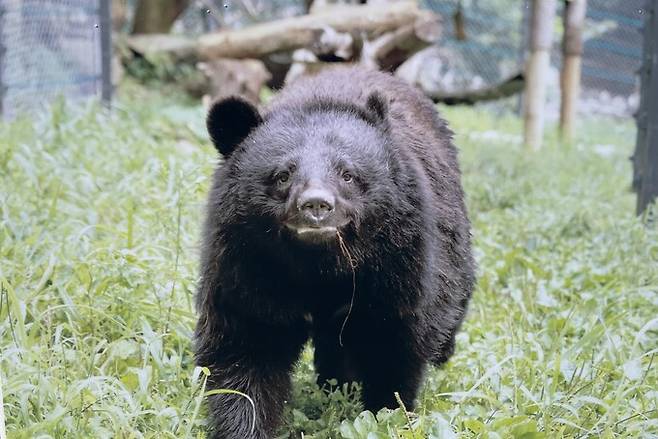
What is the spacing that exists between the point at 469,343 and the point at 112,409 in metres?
2.14

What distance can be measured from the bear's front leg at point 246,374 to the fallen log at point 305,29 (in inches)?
232

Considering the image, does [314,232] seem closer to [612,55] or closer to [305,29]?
[305,29]

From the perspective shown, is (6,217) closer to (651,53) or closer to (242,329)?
(242,329)

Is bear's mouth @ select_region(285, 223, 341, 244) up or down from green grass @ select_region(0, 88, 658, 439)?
up

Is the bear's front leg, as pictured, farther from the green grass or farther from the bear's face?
the bear's face

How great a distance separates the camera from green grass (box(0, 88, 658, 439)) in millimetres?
3246

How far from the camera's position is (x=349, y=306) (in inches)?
139

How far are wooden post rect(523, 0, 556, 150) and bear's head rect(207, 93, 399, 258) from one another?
779cm

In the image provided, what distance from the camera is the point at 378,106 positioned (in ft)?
12.0

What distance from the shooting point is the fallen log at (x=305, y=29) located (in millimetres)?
9172

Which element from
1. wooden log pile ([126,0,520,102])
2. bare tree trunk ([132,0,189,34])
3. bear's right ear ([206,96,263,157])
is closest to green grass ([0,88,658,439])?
bear's right ear ([206,96,263,157])

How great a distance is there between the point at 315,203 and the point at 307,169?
0.25 m

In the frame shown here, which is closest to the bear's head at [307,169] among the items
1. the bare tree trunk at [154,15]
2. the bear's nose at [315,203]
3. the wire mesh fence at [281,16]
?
the bear's nose at [315,203]

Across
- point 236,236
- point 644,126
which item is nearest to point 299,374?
point 236,236
